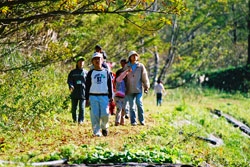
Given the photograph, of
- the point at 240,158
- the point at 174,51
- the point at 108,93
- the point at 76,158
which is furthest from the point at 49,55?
the point at 174,51

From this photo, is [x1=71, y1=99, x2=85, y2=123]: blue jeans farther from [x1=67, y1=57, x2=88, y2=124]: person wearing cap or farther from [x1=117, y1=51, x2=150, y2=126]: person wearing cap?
[x1=117, y1=51, x2=150, y2=126]: person wearing cap

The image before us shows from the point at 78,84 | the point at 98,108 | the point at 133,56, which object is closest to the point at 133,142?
the point at 98,108

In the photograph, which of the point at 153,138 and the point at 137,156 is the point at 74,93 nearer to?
the point at 153,138

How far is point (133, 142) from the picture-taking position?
36.3 feet

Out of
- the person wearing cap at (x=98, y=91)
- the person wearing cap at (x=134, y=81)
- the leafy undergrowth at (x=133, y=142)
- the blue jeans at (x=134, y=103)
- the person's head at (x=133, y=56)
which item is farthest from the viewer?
the blue jeans at (x=134, y=103)

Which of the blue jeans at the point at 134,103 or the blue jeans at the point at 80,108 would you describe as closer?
the blue jeans at the point at 134,103

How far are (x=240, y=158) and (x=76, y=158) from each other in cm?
611

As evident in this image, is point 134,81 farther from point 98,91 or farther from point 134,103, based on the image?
point 98,91

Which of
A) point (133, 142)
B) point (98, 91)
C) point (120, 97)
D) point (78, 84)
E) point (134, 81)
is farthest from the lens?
point (78, 84)

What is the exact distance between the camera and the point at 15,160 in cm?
848

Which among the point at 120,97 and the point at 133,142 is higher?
the point at 120,97

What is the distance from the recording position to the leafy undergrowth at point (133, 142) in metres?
8.96

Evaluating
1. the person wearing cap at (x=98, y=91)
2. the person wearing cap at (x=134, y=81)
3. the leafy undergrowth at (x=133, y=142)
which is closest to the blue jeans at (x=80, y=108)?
the leafy undergrowth at (x=133, y=142)

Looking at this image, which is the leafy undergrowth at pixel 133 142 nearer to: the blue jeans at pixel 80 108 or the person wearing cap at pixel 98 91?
the blue jeans at pixel 80 108
